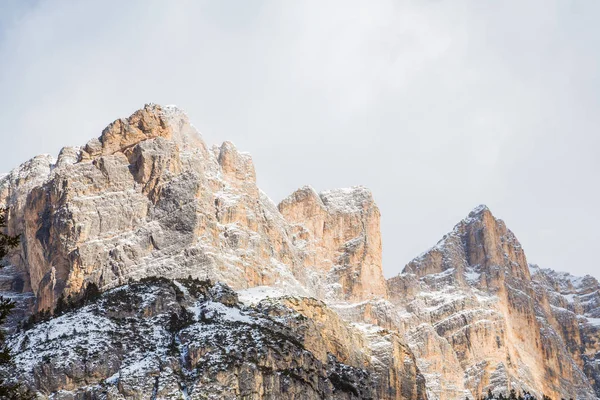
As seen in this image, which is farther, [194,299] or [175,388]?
[194,299]

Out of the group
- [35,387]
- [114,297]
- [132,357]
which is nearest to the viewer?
[35,387]

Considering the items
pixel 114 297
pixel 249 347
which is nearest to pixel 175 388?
pixel 249 347

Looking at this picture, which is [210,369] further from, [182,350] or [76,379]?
[76,379]

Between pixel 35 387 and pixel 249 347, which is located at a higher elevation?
pixel 249 347

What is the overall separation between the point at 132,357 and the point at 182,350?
8837 millimetres

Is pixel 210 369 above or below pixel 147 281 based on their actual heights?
below

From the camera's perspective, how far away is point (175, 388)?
16475 cm

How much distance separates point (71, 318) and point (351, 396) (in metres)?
54.7

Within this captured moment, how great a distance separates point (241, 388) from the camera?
16988 centimetres

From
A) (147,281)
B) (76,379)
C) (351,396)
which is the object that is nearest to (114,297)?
(147,281)

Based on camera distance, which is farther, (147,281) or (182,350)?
(147,281)

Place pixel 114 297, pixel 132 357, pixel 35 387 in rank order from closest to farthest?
1. pixel 35 387
2. pixel 132 357
3. pixel 114 297

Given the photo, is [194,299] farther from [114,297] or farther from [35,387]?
[35,387]

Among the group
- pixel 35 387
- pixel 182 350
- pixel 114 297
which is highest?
pixel 114 297
